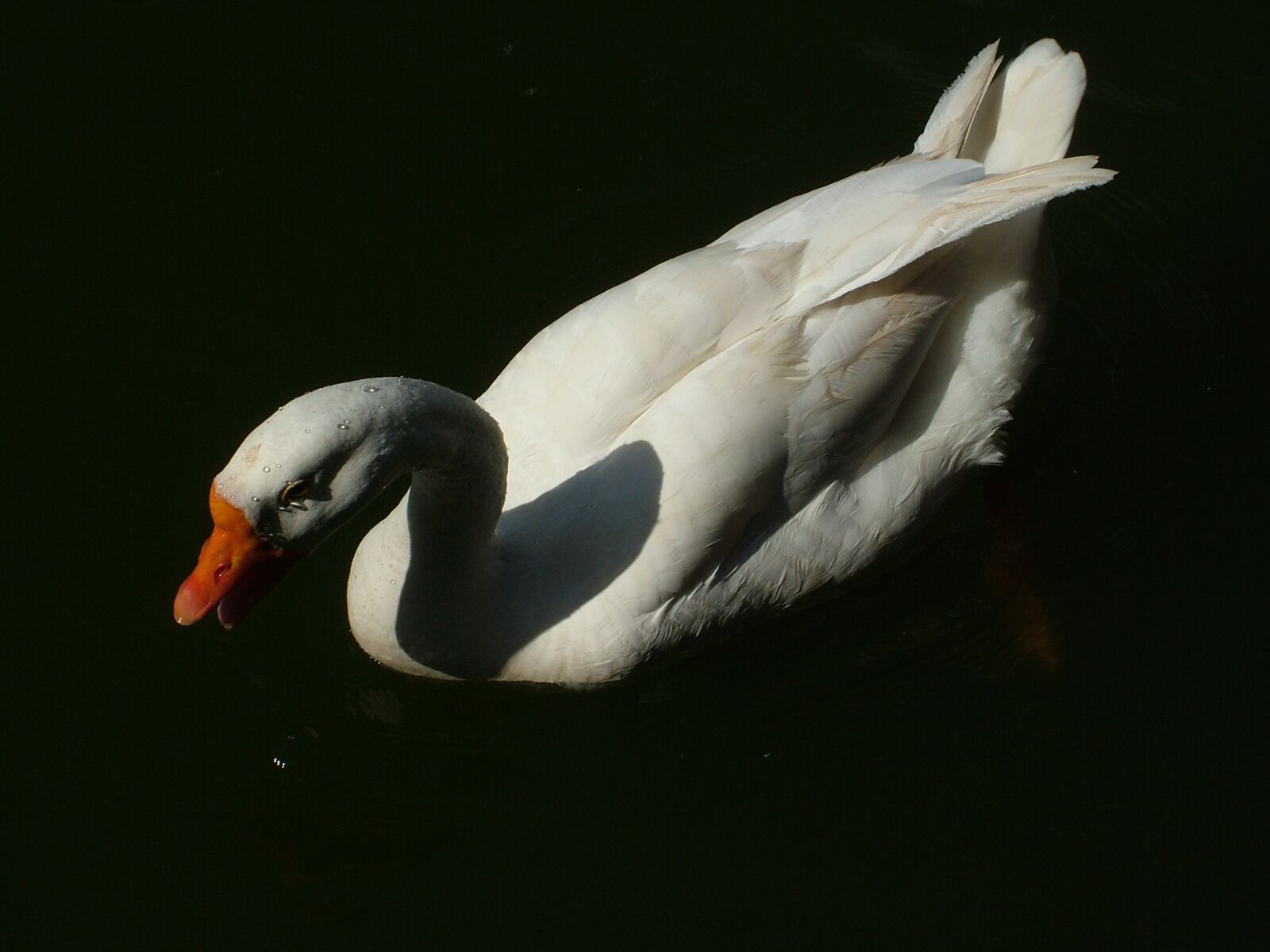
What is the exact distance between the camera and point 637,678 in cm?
487

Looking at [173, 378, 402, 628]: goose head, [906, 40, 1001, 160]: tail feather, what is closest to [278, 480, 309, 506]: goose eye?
[173, 378, 402, 628]: goose head

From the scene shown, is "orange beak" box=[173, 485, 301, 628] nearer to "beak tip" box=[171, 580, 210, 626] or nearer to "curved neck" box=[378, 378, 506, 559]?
"beak tip" box=[171, 580, 210, 626]

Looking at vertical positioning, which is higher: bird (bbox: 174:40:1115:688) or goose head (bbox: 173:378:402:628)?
goose head (bbox: 173:378:402:628)

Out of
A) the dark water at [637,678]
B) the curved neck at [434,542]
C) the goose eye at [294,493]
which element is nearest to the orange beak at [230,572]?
the goose eye at [294,493]

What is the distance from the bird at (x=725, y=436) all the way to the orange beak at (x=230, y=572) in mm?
49

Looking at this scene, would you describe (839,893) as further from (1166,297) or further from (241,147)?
(241,147)

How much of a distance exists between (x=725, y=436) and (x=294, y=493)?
140cm

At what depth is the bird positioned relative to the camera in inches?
174

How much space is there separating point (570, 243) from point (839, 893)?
320 cm

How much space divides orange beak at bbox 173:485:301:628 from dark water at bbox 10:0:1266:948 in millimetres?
1104

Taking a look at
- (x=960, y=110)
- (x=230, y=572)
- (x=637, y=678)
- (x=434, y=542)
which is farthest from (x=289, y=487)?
(x=960, y=110)

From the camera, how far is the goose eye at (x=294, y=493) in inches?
143

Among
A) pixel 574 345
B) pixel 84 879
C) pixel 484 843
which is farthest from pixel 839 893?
pixel 84 879

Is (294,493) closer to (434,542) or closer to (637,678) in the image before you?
(434,542)
